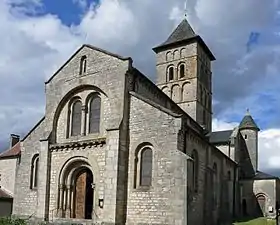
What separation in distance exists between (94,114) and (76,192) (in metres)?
5.65

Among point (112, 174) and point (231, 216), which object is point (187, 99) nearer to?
point (231, 216)

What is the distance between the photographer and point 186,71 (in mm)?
53156

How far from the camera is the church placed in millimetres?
23234

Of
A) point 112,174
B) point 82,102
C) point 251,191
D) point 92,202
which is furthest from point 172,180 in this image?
point 251,191

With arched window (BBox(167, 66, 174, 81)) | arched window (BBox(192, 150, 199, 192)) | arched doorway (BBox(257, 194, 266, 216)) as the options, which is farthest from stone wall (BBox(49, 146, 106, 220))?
arched window (BBox(167, 66, 174, 81))

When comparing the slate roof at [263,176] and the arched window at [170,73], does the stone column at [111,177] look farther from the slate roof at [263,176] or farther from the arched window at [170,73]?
the arched window at [170,73]

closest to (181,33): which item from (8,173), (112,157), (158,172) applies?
(8,173)

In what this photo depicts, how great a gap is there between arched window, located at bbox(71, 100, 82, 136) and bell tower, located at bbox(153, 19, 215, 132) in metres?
25.3

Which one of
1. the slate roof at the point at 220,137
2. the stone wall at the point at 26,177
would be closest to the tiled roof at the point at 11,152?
the stone wall at the point at 26,177

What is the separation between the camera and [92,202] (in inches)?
1061

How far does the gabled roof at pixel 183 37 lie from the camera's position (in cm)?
5316

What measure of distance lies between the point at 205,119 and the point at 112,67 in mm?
30922

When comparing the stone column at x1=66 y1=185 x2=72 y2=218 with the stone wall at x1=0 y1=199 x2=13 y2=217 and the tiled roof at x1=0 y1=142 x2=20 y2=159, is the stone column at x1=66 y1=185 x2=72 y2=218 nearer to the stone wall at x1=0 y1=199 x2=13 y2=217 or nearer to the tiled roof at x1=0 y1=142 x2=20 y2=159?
the stone wall at x1=0 y1=199 x2=13 y2=217

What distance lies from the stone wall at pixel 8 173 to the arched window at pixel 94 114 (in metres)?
14.8
